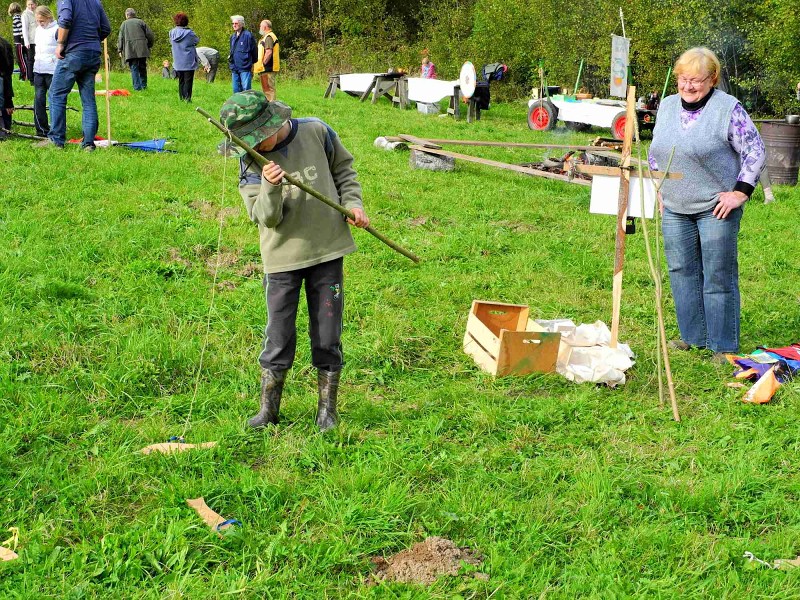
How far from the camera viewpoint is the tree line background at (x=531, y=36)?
59.0ft

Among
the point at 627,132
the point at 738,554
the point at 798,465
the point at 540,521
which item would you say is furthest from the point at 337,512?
the point at 627,132

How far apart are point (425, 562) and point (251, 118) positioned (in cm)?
210

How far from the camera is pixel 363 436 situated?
4.34 meters

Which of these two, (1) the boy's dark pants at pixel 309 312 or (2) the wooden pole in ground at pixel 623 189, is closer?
(1) the boy's dark pants at pixel 309 312

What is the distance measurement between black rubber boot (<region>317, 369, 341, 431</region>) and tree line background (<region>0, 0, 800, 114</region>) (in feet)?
49.6

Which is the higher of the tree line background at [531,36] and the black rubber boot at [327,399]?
the tree line background at [531,36]

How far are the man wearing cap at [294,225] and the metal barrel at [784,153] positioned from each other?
33.0ft

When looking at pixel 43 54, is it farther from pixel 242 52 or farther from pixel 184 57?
pixel 242 52

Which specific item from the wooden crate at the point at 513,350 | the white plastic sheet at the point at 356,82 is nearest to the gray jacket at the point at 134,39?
the white plastic sheet at the point at 356,82

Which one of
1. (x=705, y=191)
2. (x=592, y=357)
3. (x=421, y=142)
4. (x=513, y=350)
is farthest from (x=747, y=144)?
(x=421, y=142)

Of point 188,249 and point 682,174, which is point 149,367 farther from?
point 682,174

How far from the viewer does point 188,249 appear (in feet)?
23.6

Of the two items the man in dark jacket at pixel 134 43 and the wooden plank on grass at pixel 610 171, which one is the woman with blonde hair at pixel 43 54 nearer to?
the man in dark jacket at pixel 134 43

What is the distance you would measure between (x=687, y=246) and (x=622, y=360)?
96cm
